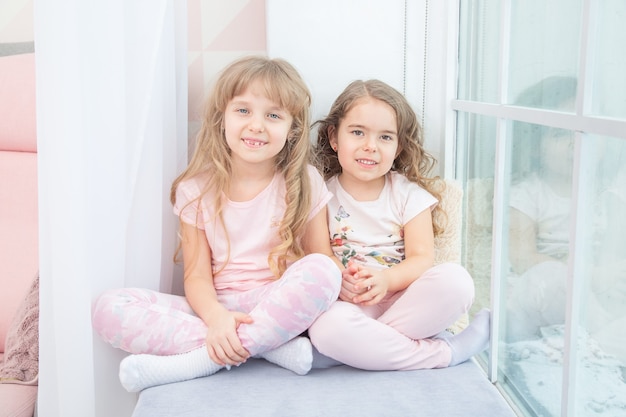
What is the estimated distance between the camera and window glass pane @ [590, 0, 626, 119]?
2.88 feet

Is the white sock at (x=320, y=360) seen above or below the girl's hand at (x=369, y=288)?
below

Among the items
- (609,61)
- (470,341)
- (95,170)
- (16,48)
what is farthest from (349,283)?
(16,48)

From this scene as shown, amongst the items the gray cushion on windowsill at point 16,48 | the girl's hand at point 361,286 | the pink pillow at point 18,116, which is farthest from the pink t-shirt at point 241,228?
the gray cushion on windowsill at point 16,48

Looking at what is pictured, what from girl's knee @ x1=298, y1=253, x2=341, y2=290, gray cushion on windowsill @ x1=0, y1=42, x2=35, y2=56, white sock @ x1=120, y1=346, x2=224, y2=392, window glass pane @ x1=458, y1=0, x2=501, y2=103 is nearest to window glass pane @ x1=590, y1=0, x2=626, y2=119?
window glass pane @ x1=458, y1=0, x2=501, y2=103

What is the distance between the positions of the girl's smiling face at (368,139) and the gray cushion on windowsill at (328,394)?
47 centimetres

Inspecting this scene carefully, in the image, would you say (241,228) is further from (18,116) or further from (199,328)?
(18,116)

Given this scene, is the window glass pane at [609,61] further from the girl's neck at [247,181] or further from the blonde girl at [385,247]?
the girl's neck at [247,181]

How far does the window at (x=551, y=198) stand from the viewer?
36.0 inches

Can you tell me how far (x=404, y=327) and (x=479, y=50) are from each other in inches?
24.6

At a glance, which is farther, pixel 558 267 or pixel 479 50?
pixel 479 50

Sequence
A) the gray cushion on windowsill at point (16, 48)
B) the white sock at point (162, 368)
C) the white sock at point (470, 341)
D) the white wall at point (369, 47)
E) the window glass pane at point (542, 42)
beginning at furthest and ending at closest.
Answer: the gray cushion on windowsill at point (16, 48)
the white wall at point (369, 47)
the white sock at point (470, 341)
the white sock at point (162, 368)
the window glass pane at point (542, 42)

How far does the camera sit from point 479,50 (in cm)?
148

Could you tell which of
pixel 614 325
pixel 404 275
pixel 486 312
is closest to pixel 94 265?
pixel 404 275

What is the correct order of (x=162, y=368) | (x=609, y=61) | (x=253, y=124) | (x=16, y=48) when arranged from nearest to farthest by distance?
(x=609, y=61) < (x=162, y=368) < (x=253, y=124) < (x=16, y=48)
